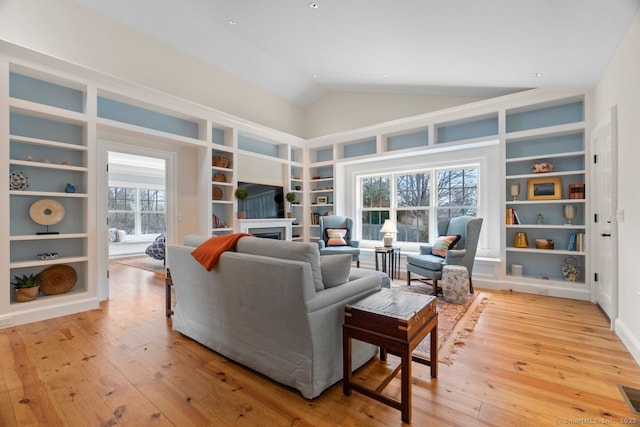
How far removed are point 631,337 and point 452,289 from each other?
1498 mm

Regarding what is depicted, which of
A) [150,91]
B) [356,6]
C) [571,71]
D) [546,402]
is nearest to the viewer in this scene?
[546,402]

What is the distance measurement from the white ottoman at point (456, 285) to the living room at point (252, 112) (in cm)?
108

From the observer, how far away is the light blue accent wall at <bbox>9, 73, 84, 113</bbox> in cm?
307

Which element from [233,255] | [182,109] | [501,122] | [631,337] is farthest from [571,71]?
[182,109]

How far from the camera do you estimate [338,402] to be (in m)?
1.69

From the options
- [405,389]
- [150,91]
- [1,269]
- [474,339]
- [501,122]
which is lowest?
[474,339]

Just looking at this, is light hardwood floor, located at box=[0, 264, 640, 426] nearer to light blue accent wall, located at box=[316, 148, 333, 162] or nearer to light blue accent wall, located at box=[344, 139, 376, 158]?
light blue accent wall, located at box=[344, 139, 376, 158]

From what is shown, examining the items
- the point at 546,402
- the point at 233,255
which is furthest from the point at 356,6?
the point at 546,402

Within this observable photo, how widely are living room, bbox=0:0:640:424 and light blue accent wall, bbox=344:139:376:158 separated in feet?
0.11

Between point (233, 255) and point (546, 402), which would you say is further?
point (233, 255)

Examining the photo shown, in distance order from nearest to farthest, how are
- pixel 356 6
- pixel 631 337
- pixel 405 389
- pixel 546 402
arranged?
pixel 405 389, pixel 546 402, pixel 631 337, pixel 356 6

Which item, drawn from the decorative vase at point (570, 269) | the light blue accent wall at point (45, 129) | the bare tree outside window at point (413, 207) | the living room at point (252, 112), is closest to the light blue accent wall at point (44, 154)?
the light blue accent wall at point (45, 129)

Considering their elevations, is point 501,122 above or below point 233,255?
above

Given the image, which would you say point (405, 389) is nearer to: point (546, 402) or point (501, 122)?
point (546, 402)
